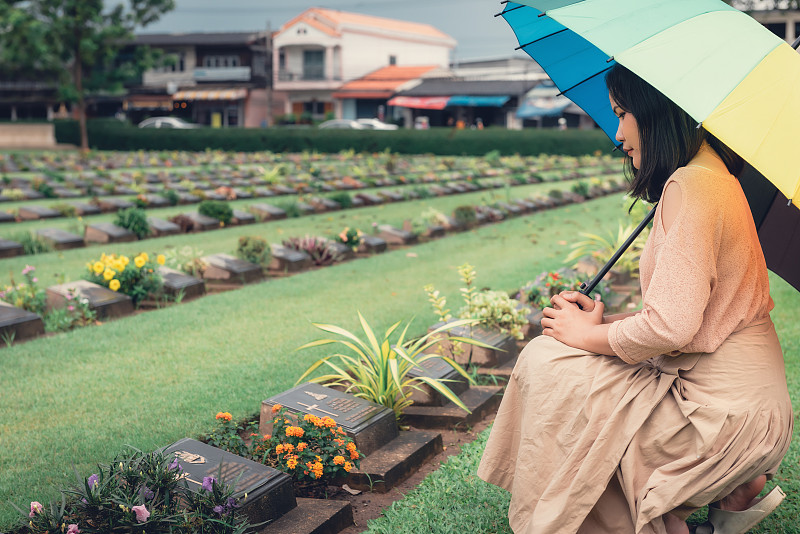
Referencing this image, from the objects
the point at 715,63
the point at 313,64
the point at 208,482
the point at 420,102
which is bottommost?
the point at 208,482

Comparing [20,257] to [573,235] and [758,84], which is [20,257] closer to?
[573,235]

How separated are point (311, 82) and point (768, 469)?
157 ft

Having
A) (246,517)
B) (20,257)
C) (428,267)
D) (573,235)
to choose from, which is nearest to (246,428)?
(246,517)

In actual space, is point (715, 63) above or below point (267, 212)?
above

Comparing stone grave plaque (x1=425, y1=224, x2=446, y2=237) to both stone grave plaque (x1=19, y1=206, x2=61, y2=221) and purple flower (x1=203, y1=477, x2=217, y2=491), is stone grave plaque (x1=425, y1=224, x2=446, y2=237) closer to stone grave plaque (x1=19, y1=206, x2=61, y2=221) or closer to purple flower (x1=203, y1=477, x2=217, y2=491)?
stone grave plaque (x1=19, y1=206, x2=61, y2=221)

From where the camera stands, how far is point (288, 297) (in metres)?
6.24

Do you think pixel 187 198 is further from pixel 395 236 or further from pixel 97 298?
pixel 97 298

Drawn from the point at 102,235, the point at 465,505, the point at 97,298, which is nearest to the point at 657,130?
the point at 465,505

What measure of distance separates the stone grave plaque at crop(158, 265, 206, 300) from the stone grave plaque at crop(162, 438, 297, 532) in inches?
144

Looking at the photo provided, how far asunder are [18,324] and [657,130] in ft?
14.5

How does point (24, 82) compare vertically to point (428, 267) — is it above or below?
above

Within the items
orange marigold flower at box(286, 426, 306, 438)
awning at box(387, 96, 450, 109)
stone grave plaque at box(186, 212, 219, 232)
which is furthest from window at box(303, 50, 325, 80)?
orange marigold flower at box(286, 426, 306, 438)

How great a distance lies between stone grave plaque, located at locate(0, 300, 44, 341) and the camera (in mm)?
4973

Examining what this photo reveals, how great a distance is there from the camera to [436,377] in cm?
370
